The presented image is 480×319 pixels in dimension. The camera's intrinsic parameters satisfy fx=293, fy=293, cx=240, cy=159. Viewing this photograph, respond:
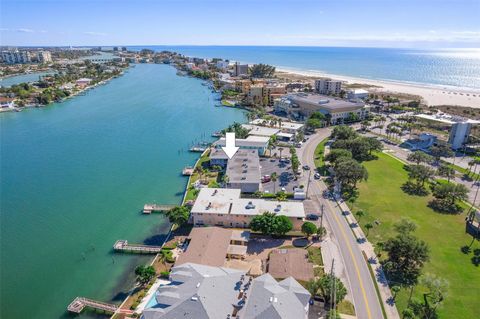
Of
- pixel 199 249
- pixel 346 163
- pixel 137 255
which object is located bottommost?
pixel 137 255

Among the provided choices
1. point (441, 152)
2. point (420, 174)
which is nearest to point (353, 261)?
point (420, 174)

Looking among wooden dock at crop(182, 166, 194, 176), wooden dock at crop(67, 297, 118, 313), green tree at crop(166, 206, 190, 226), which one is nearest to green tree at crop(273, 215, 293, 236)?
green tree at crop(166, 206, 190, 226)

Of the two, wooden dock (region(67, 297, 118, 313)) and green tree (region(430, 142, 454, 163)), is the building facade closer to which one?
green tree (region(430, 142, 454, 163))

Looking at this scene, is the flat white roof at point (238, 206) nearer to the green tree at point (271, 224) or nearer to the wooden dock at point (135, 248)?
the green tree at point (271, 224)

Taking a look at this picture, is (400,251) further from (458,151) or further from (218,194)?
(458,151)

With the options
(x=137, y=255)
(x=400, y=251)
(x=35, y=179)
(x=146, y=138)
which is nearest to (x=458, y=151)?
(x=400, y=251)

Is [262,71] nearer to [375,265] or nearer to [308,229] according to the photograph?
[308,229]

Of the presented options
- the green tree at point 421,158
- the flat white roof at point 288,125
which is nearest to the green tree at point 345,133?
the flat white roof at point 288,125
